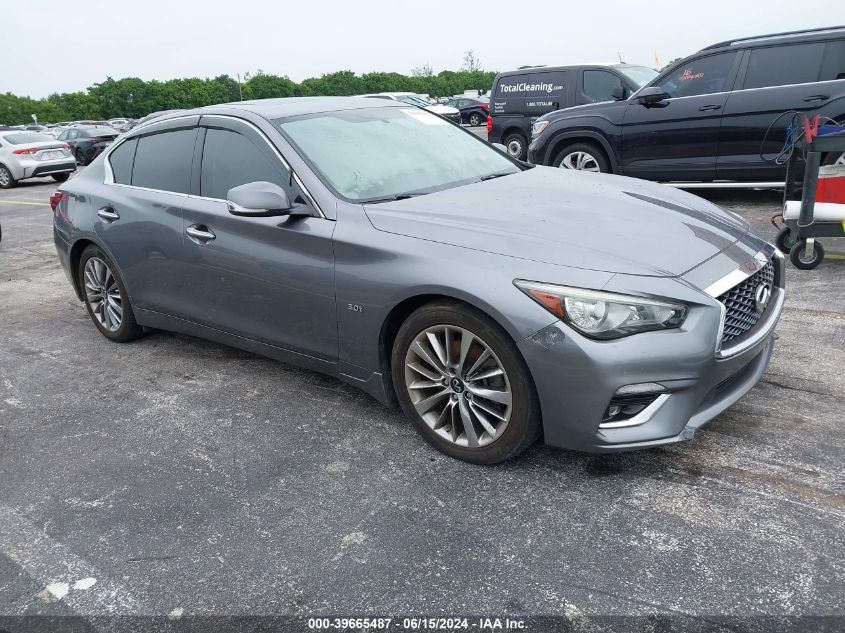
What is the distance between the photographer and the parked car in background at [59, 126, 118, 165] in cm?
2525

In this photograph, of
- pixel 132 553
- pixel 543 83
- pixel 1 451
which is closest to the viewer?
pixel 132 553

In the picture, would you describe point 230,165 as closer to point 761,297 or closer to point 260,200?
point 260,200

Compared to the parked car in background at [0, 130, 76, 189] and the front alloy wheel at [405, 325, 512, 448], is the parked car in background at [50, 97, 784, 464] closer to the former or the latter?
the front alloy wheel at [405, 325, 512, 448]

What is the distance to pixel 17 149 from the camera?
18891mm

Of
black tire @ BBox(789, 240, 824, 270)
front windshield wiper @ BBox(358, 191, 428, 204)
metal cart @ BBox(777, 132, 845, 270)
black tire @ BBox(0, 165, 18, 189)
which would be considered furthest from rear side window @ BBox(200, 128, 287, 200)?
black tire @ BBox(0, 165, 18, 189)

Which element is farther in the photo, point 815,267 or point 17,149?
point 17,149

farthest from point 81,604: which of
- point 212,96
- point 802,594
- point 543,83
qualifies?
point 212,96

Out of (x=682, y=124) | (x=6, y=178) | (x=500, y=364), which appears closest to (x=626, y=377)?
(x=500, y=364)

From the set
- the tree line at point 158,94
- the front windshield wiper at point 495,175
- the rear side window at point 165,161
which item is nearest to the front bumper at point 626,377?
the front windshield wiper at point 495,175

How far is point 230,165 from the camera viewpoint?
412cm

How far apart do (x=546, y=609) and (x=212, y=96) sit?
264ft

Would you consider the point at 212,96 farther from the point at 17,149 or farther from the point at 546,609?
the point at 546,609

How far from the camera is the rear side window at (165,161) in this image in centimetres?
439

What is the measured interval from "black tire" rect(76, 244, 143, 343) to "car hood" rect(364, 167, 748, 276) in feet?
7.62
